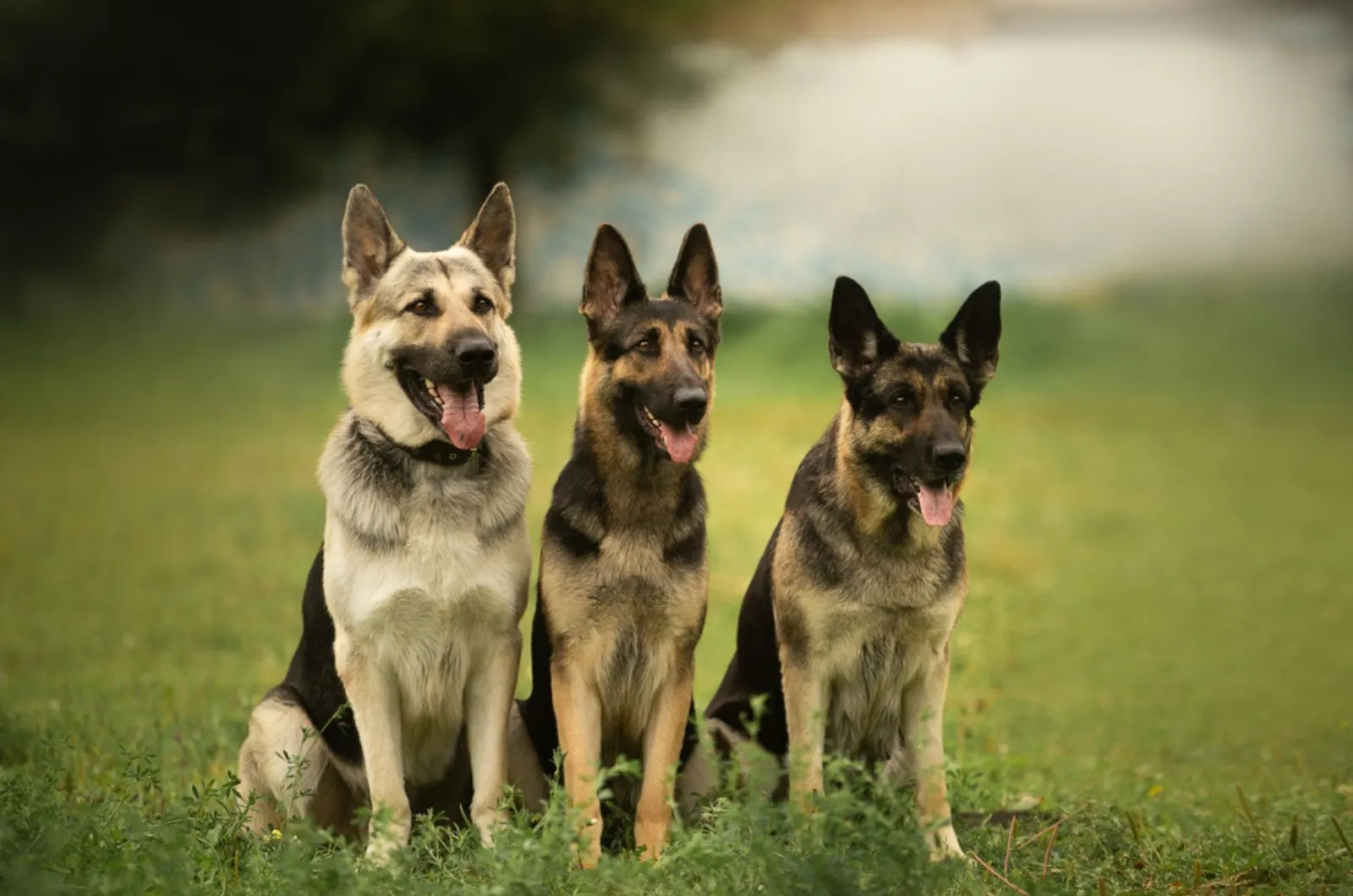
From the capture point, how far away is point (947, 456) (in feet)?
16.0

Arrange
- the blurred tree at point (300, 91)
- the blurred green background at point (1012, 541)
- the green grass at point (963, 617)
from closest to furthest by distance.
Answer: the green grass at point (963, 617) < the blurred green background at point (1012, 541) < the blurred tree at point (300, 91)

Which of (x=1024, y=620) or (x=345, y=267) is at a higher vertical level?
(x=345, y=267)

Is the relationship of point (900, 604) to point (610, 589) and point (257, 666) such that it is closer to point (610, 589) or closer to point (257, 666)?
point (610, 589)

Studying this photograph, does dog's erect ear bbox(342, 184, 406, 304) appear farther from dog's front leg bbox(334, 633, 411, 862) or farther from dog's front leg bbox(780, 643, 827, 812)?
dog's front leg bbox(780, 643, 827, 812)

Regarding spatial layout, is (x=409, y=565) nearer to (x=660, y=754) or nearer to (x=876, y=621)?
(x=660, y=754)

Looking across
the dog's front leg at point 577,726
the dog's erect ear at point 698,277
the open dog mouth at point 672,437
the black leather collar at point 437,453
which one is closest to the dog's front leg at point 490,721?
the dog's front leg at point 577,726

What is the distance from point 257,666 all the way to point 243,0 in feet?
55.7

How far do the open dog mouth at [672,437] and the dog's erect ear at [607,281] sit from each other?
41cm

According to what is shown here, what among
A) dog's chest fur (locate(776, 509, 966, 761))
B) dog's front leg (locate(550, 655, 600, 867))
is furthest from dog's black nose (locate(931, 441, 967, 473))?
dog's front leg (locate(550, 655, 600, 867))

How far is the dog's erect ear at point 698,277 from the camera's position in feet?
17.4

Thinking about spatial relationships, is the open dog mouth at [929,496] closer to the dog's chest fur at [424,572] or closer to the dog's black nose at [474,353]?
the dog's chest fur at [424,572]

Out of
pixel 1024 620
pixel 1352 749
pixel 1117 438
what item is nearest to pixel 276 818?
pixel 1352 749

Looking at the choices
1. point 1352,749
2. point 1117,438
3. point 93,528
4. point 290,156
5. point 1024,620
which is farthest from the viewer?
point 290,156

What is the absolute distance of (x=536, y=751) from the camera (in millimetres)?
5492
